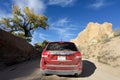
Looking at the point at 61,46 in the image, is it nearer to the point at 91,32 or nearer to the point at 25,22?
the point at 25,22

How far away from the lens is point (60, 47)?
12.7 m

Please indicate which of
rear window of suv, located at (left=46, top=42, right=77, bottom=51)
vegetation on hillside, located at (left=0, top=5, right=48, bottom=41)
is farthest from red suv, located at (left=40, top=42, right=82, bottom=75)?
vegetation on hillside, located at (left=0, top=5, right=48, bottom=41)

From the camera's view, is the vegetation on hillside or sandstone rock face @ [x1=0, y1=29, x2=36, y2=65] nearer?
sandstone rock face @ [x1=0, y1=29, x2=36, y2=65]

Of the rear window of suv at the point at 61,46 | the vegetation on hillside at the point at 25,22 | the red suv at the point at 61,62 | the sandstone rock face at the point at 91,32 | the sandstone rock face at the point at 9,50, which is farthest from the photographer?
the sandstone rock face at the point at 91,32

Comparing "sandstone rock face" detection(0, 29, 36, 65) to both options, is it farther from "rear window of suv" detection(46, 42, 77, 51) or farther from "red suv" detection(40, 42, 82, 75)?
"red suv" detection(40, 42, 82, 75)

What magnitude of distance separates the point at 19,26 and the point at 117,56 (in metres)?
33.5

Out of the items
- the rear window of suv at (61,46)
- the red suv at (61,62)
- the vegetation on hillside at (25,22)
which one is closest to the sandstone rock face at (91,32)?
the vegetation on hillside at (25,22)

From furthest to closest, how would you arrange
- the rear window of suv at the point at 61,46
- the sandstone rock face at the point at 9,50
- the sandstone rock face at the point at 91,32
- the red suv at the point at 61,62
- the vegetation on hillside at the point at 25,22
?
the sandstone rock face at the point at 91,32, the vegetation on hillside at the point at 25,22, the sandstone rock face at the point at 9,50, the rear window of suv at the point at 61,46, the red suv at the point at 61,62

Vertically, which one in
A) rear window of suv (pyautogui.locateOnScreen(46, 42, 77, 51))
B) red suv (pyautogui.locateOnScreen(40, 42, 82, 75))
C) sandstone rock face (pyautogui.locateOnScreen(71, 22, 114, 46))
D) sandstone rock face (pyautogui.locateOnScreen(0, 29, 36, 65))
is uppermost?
sandstone rock face (pyautogui.locateOnScreen(71, 22, 114, 46))

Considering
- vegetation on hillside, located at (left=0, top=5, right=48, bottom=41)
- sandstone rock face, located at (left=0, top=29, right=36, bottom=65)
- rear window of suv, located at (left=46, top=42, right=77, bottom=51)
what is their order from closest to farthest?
rear window of suv, located at (left=46, top=42, right=77, bottom=51), sandstone rock face, located at (left=0, top=29, right=36, bottom=65), vegetation on hillside, located at (left=0, top=5, right=48, bottom=41)

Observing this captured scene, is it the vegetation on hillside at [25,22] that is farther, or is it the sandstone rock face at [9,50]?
the vegetation on hillside at [25,22]

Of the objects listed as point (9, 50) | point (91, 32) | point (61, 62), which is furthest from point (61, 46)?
point (91, 32)

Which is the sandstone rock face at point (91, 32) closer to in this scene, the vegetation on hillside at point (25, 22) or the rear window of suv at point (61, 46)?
the vegetation on hillside at point (25, 22)

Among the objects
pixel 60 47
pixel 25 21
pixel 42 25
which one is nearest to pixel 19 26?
pixel 25 21
